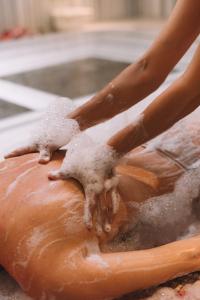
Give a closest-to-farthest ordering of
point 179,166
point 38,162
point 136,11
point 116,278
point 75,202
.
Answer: point 116,278 < point 75,202 < point 38,162 < point 179,166 < point 136,11

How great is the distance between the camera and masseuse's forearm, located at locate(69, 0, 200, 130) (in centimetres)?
139

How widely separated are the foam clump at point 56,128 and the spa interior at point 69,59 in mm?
80

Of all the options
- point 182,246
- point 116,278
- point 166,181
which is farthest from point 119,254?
point 166,181

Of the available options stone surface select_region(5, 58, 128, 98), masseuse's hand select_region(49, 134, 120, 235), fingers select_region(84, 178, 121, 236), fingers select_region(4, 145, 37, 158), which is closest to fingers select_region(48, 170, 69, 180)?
masseuse's hand select_region(49, 134, 120, 235)

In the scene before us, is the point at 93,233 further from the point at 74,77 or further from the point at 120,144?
the point at 74,77

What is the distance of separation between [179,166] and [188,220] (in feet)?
0.60

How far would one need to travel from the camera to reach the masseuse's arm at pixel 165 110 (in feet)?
4.27

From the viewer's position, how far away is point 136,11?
6.84 metres

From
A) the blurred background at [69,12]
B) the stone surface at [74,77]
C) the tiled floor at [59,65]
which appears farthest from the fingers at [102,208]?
the blurred background at [69,12]

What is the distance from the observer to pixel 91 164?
Answer: 1.34 meters

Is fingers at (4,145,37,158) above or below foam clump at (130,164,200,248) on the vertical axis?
above

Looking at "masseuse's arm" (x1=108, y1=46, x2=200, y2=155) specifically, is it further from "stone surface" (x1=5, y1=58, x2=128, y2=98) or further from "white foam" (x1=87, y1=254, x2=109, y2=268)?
"stone surface" (x1=5, y1=58, x2=128, y2=98)

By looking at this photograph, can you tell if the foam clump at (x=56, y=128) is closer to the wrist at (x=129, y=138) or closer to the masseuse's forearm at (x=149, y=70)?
the masseuse's forearm at (x=149, y=70)

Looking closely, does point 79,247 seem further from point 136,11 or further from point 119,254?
point 136,11
